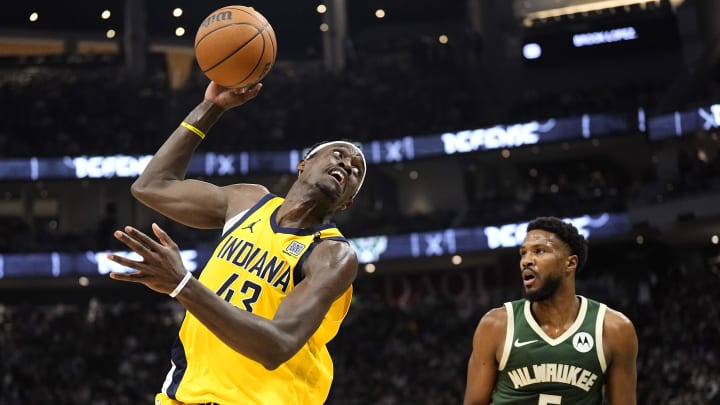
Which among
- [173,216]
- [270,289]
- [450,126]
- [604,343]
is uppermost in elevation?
[450,126]

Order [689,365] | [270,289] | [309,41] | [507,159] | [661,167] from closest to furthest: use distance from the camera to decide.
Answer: [270,289] → [689,365] → [661,167] → [507,159] → [309,41]

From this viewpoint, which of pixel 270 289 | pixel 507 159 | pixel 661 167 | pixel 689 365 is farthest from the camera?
pixel 507 159

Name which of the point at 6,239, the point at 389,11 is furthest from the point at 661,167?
the point at 6,239

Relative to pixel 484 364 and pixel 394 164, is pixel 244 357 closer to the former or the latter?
pixel 484 364

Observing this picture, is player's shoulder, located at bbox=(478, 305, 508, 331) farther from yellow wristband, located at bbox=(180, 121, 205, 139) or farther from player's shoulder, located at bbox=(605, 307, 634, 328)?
yellow wristband, located at bbox=(180, 121, 205, 139)

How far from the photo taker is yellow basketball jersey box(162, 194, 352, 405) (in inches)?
151

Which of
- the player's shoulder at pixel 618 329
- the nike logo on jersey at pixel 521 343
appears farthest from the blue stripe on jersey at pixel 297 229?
the player's shoulder at pixel 618 329

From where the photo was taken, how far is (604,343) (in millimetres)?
4828

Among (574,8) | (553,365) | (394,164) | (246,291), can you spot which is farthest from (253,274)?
(574,8)

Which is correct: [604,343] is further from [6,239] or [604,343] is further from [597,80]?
[597,80]

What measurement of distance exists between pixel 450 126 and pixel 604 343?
26717mm

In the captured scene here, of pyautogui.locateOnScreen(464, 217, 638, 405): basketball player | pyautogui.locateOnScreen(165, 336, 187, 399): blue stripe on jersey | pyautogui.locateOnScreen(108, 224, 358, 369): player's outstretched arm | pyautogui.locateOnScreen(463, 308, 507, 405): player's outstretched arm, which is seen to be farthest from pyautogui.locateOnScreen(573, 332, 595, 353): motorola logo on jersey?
pyautogui.locateOnScreen(165, 336, 187, 399): blue stripe on jersey

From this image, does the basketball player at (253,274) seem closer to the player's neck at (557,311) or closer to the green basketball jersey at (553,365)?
the green basketball jersey at (553,365)

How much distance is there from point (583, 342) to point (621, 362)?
0.66 feet
